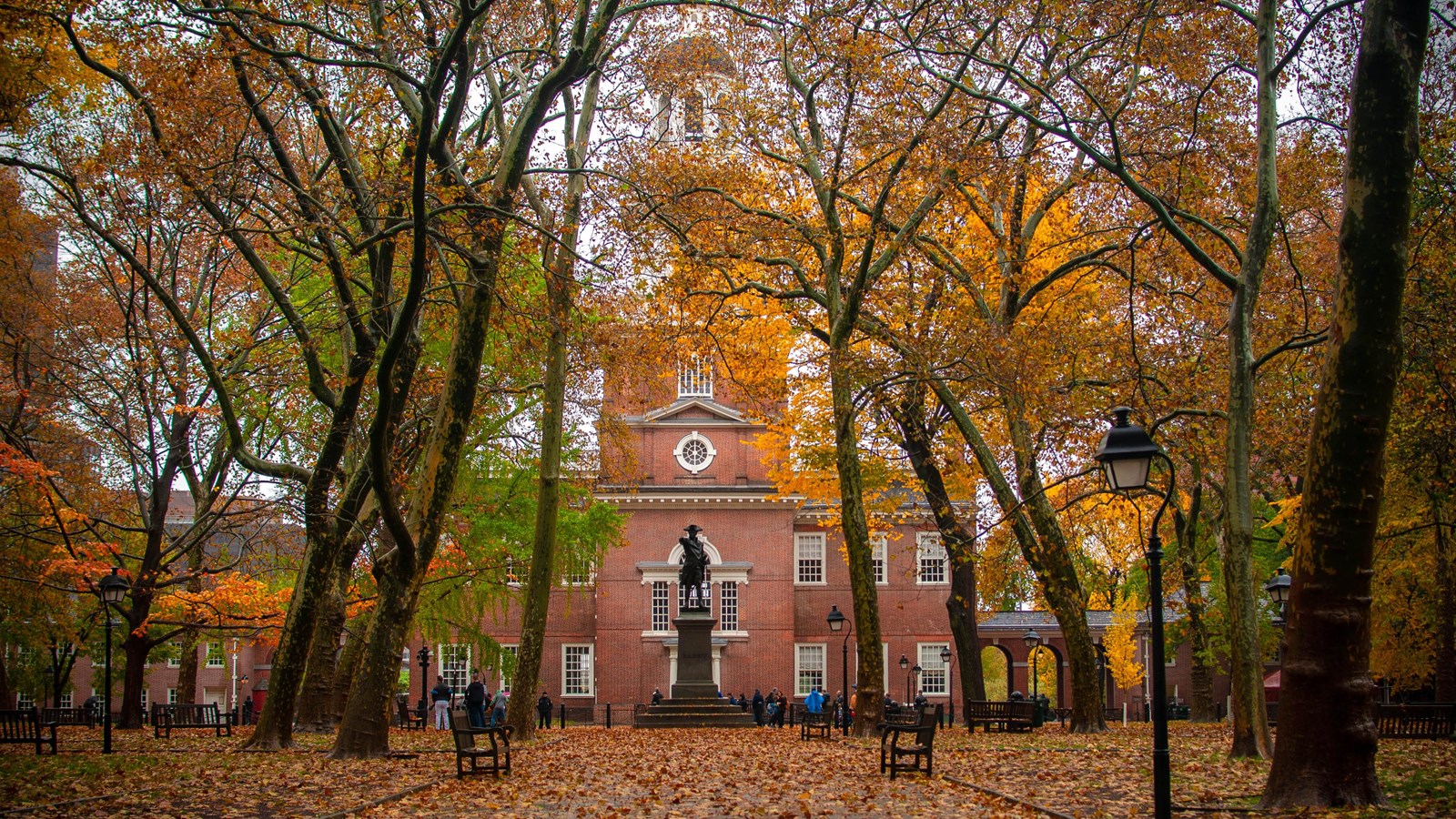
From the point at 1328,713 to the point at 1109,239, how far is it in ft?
48.4

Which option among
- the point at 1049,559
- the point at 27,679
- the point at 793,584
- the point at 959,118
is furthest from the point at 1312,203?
the point at 27,679

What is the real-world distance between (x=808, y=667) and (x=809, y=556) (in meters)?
4.28

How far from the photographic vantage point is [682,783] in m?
13.0

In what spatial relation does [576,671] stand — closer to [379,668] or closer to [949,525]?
[949,525]

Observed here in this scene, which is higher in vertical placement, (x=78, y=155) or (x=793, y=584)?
(x=78, y=155)

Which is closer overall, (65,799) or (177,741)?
(65,799)

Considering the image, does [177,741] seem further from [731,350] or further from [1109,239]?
[1109,239]

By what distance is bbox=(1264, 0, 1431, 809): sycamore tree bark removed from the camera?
869 cm

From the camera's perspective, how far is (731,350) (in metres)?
22.3

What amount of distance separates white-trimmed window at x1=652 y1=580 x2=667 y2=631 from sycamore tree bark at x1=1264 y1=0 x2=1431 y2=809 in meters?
35.4

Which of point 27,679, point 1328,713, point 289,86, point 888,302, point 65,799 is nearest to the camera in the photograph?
point 1328,713

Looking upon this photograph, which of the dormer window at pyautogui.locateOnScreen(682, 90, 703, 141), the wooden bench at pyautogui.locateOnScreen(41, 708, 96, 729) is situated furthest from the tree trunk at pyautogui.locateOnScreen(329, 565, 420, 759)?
the wooden bench at pyautogui.locateOnScreen(41, 708, 96, 729)

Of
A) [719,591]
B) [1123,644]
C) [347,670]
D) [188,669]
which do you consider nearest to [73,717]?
[188,669]

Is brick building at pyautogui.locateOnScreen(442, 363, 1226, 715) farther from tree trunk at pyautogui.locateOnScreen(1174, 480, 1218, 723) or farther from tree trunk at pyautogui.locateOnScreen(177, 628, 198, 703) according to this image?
tree trunk at pyautogui.locateOnScreen(1174, 480, 1218, 723)
